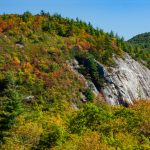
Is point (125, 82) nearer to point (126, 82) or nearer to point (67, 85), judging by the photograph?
point (126, 82)

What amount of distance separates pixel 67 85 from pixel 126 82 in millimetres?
23646

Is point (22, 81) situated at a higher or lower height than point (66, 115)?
higher

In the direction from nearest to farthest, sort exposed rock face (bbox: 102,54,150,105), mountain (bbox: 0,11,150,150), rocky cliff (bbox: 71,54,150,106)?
mountain (bbox: 0,11,150,150)
rocky cliff (bbox: 71,54,150,106)
exposed rock face (bbox: 102,54,150,105)

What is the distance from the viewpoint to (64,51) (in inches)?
5896

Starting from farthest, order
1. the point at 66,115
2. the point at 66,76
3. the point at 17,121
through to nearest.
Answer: the point at 66,76
the point at 66,115
the point at 17,121

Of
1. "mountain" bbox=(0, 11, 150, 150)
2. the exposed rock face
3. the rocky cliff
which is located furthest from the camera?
the exposed rock face

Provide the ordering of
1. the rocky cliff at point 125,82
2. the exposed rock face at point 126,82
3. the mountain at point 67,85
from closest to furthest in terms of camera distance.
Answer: the mountain at point 67,85 → the rocky cliff at point 125,82 → the exposed rock face at point 126,82

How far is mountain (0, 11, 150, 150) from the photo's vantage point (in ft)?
268

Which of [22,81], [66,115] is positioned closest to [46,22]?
[22,81]

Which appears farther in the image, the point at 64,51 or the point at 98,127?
the point at 64,51

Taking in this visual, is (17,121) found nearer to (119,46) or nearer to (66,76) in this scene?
(66,76)

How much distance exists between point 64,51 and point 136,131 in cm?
6941

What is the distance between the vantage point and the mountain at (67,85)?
81625 millimetres

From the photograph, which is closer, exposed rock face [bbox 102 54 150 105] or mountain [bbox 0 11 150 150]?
mountain [bbox 0 11 150 150]
